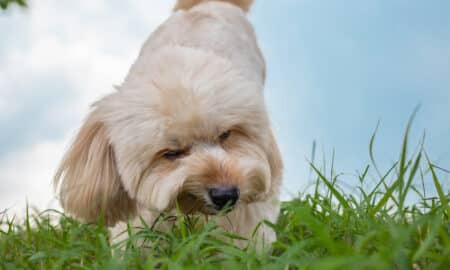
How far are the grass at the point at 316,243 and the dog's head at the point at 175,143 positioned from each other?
23 centimetres

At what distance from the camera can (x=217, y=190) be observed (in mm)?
3297

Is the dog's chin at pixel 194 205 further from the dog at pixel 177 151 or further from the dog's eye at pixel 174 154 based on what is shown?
the dog's eye at pixel 174 154

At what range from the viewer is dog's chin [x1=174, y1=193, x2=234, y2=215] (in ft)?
11.1

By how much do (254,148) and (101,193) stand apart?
94 centimetres

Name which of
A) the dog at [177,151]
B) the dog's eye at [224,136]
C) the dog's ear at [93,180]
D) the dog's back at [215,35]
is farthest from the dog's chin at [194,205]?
the dog's back at [215,35]

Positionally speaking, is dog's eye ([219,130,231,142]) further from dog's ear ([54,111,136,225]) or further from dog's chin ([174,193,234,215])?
dog's ear ([54,111,136,225])

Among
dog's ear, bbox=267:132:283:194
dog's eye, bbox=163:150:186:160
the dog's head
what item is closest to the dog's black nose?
the dog's head

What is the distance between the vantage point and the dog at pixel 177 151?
3.38m

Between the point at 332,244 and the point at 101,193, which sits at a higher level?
the point at 101,193

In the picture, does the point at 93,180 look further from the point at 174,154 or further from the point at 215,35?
the point at 215,35

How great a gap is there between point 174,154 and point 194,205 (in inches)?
11.6

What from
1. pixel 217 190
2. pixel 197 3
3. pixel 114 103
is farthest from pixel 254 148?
pixel 197 3

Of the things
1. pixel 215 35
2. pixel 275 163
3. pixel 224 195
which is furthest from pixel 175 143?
pixel 215 35

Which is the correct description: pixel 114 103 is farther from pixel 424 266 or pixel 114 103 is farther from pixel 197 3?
pixel 197 3
